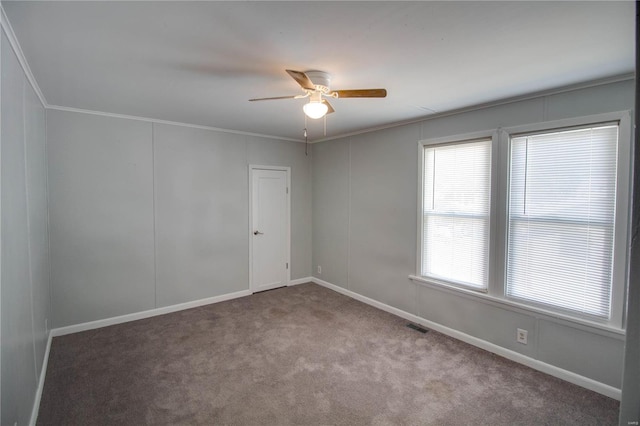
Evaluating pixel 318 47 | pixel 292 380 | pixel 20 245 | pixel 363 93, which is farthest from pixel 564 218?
pixel 20 245

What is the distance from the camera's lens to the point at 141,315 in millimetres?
4051

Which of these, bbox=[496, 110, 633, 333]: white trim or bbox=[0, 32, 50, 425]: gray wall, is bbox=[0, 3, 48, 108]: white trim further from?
bbox=[496, 110, 633, 333]: white trim

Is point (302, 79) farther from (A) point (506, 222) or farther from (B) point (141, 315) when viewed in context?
→ (B) point (141, 315)

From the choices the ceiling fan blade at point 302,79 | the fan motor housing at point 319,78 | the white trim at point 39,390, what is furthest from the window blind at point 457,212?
the white trim at point 39,390

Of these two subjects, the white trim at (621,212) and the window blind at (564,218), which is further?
the window blind at (564,218)

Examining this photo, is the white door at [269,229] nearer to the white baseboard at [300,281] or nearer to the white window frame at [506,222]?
the white baseboard at [300,281]

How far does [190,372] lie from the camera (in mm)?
2871

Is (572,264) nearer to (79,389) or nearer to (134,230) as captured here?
(79,389)

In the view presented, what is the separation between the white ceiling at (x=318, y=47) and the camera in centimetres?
165

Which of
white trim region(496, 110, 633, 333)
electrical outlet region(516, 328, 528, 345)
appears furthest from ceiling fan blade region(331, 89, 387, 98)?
electrical outlet region(516, 328, 528, 345)

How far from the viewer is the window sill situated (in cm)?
256

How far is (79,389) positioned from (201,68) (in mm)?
2843

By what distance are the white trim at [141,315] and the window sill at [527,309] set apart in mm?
2822

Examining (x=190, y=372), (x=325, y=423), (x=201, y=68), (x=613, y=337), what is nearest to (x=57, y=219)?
(x=190, y=372)
